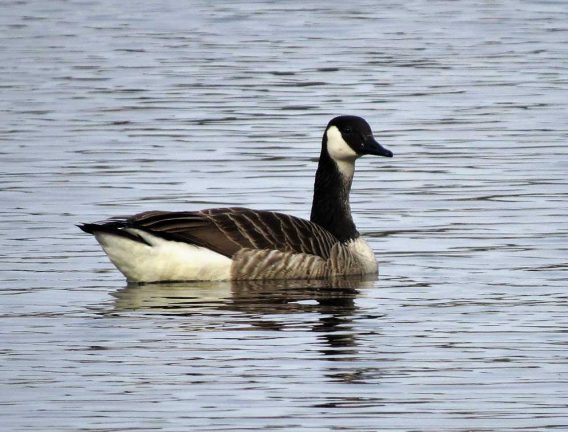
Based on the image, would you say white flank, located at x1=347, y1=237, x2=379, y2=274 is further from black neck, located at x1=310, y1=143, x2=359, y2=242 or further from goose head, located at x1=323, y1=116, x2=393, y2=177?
goose head, located at x1=323, y1=116, x2=393, y2=177

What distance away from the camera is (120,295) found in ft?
48.2

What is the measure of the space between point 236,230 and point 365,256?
1.19 m

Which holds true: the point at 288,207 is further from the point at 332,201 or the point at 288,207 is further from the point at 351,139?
the point at 351,139

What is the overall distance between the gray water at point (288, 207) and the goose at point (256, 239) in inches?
8.7

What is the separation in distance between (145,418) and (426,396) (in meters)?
1.73

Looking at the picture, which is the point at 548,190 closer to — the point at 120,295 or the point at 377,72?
the point at 120,295

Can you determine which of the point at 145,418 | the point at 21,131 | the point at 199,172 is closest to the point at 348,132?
the point at 199,172

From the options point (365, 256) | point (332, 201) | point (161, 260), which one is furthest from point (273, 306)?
point (332, 201)

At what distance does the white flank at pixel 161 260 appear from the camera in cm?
1491

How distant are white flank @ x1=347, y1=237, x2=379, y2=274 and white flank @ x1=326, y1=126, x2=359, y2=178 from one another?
0.93 metres

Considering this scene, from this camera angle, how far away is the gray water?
10.9 meters

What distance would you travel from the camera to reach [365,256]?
15.9 meters

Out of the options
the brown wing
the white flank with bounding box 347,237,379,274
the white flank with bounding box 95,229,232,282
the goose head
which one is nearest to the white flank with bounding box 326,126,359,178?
the goose head

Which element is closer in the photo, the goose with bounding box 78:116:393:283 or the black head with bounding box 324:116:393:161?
the goose with bounding box 78:116:393:283
